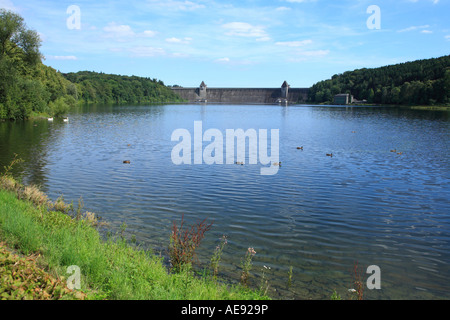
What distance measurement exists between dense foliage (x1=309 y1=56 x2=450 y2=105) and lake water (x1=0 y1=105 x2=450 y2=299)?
382 ft

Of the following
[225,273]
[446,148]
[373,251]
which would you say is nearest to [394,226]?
[373,251]

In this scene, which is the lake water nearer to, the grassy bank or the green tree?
the grassy bank

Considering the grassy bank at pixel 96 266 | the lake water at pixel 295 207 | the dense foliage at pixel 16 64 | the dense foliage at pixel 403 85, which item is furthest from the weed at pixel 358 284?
the dense foliage at pixel 403 85

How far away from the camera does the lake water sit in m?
9.03

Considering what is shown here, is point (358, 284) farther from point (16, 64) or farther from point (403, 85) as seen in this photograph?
point (403, 85)

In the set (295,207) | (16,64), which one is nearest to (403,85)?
(16,64)

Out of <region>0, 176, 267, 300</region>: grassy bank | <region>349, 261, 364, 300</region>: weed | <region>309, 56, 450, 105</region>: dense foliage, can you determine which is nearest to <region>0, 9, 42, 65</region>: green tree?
→ <region>0, 176, 267, 300</region>: grassy bank

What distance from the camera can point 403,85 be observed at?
14550 centimetres

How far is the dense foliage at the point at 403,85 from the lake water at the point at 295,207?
117 m

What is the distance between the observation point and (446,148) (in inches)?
1212

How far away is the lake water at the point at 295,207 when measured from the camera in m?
9.03
